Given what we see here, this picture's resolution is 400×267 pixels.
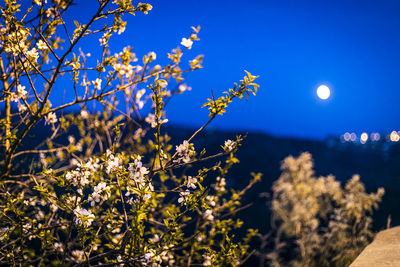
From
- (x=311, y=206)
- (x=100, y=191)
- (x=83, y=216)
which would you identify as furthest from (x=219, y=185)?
(x=311, y=206)

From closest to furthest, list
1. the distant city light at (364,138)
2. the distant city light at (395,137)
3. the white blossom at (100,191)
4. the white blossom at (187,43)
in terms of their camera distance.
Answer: the white blossom at (100,191)
the white blossom at (187,43)
the distant city light at (395,137)
the distant city light at (364,138)

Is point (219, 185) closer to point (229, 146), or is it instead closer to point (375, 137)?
point (229, 146)

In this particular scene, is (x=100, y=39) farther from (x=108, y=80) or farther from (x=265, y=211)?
(x=265, y=211)

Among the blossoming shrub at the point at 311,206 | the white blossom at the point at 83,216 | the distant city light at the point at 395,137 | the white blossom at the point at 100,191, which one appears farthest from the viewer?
the distant city light at the point at 395,137

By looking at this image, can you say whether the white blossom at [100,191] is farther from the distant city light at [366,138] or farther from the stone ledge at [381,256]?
the distant city light at [366,138]

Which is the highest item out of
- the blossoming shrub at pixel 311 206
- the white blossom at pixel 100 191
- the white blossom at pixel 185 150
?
the white blossom at pixel 185 150

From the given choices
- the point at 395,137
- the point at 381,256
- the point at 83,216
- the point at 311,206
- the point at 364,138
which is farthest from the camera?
the point at 364,138

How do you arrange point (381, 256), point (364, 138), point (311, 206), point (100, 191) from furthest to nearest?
point (364, 138), point (311, 206), point (381, 256), point (100, 191)

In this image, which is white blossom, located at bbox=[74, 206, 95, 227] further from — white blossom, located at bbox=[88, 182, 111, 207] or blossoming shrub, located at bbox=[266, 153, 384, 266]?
blossoming shrub, located at bbox=[266, 153, 384, 266]

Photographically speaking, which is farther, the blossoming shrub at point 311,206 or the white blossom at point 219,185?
the blossoming shrub at point 311,206

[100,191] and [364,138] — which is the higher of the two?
[364,138]

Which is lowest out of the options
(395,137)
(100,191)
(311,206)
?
(311,206)

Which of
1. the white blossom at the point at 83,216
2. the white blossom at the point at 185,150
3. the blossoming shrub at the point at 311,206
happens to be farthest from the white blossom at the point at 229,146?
the blossoming shrub at the point at 311,206

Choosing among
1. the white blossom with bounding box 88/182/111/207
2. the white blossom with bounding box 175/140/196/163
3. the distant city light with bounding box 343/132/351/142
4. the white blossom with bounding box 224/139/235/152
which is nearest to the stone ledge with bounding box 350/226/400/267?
the white blossom with bounding box 224/139/235/152
